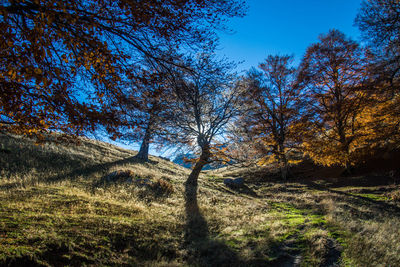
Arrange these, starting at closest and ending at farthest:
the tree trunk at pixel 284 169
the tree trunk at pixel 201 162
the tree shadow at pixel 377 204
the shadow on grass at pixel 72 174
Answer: the shadow on grass at pixel 72 174 → the tree shadow at pixel 377 204 → the tree trunk at pixel 201 162 → the tree trunk at pixel 284 169

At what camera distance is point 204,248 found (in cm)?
437

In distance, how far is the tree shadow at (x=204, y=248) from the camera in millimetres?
3818

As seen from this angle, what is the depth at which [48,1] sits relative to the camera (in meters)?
2.79

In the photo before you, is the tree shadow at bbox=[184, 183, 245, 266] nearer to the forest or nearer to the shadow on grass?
the forest

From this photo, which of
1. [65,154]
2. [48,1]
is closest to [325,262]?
[48,1]

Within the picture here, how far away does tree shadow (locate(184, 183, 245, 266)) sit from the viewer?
382cm

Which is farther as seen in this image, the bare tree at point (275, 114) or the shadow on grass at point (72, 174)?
the bare tree at point (275, 114)

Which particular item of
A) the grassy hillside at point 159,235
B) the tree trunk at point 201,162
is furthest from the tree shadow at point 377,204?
the tree trunk at point 201,162

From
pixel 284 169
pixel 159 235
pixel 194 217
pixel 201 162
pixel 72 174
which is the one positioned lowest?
pixel 194 217

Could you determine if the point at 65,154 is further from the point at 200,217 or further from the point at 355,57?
the point at 355,57

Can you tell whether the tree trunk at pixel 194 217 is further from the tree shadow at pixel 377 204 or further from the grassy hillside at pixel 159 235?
the tree shadow at pixel 377 204

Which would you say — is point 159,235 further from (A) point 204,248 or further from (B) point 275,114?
(B) point 275,114

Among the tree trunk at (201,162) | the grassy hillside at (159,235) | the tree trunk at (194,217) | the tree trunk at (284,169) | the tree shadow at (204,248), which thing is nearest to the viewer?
the grassy hillside at (159,235)

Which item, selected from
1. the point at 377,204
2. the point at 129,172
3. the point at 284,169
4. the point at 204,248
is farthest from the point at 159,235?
the point at 284,169
